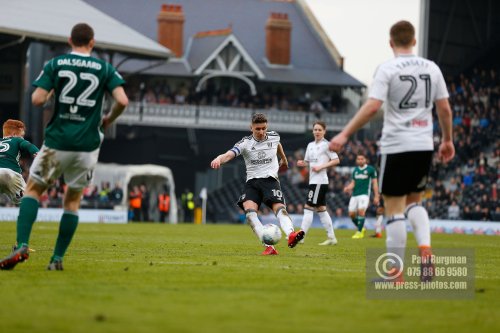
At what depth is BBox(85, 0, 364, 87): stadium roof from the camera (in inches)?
2894

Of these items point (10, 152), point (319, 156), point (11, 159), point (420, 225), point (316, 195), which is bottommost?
point (420, 225)

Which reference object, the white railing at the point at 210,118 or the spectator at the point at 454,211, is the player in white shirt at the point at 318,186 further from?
the white railing at the point at 210,118

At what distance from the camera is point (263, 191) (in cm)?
1655

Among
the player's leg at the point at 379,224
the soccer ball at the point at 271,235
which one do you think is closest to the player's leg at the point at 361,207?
the player's leg at the point at 379,224

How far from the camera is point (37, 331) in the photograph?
721 cm

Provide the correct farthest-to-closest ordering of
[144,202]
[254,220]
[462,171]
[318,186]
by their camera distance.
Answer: [144,202], [462,171], [318,186], [254,220]

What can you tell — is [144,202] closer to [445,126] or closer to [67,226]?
[67,226]

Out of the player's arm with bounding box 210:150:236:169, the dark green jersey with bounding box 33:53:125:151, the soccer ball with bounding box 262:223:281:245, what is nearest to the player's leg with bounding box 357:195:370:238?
the soccer ball with bounding box 262:223:281:245

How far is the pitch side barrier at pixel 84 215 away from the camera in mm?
42031

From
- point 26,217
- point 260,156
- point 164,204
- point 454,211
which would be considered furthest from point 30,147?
point 164,204

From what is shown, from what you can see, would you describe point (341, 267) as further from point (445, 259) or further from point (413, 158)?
point (413, 158)

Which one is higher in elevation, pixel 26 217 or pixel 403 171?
pixel 403 171

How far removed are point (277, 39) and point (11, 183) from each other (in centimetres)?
5958

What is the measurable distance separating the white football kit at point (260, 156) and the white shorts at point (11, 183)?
352 centimetres
